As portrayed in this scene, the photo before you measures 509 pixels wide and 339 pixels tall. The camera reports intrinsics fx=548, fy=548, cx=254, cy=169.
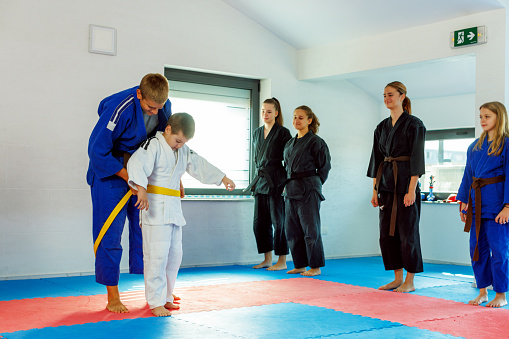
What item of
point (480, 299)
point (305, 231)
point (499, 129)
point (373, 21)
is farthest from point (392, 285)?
point (373, 21)

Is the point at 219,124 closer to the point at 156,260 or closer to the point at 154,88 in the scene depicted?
the point at 154,88

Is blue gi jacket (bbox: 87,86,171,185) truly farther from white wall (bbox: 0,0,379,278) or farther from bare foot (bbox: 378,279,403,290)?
bare foot (bbox: 378,279,403,290)

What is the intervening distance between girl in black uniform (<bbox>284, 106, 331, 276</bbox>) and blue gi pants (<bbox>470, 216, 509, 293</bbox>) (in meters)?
1.43

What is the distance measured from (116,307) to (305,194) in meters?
2.14

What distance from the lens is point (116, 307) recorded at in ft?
10.1

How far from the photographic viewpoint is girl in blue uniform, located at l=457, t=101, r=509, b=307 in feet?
11.5

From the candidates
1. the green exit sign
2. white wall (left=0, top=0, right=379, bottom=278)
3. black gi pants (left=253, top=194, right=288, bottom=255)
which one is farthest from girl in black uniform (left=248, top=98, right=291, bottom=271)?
the green exit sign

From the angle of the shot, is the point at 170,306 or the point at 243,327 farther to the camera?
the point at 170,306

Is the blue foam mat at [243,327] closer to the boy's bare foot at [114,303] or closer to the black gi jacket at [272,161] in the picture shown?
the boy's bare foot at [114,303]

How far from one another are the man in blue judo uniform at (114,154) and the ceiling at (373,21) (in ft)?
8.40

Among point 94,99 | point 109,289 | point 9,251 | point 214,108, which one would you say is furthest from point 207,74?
point 109,289

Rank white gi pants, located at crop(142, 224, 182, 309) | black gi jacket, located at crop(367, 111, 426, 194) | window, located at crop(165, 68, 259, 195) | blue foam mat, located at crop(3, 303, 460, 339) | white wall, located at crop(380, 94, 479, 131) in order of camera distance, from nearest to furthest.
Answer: blue foam mat, located at crop(3, 303, 460, 339), white gi pants, located at crop(142, 224, 182, 309), black gi jacket, located at crop(367, 111, 426, 194), window, located at crop(165, 68, 259, 195), white wall, located at crop(380, 94, 479, 131)

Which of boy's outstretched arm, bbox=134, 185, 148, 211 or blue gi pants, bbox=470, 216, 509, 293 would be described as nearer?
boy's outstretched arm, bbox=134, 185, 148, 211

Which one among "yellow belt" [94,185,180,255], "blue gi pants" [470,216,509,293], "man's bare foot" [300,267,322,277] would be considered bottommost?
"man's bare foot" [300,267,322,277]
